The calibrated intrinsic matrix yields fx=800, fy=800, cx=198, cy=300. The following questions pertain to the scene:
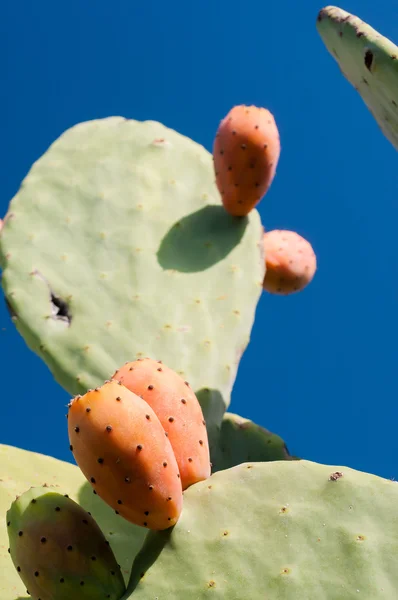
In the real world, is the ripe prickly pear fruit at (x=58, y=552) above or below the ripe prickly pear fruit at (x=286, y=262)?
below

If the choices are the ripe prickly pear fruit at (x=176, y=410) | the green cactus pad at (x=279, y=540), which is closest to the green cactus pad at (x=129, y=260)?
the ripe prickly pear fruit at (x=176, y=410)

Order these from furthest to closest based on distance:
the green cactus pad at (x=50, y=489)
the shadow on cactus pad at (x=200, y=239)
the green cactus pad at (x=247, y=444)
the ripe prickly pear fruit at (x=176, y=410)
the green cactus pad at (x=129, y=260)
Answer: the green cactus pad at (x=247, y=444) → the shadow on cactus pad at (x=200, y=239) → the green cactus pad at (x=129, y=260) → the green cactus pad at (x=50, y=489) → the ripe prickly pear fruit at (x=176, y=410)

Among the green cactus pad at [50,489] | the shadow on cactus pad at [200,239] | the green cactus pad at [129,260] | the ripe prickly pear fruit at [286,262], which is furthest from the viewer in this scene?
the ripe prickly pear fruit at [286,262]

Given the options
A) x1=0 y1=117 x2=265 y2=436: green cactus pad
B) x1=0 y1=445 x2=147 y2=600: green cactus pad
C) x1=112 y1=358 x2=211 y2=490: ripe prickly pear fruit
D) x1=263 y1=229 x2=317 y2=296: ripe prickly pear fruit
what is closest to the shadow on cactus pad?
x1=0 y1=117 x2=265 y2=436: green cactus pad

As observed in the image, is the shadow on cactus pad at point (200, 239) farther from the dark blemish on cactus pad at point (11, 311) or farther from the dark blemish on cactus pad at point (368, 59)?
the dark blemish on cactus pad at point (368, 59)

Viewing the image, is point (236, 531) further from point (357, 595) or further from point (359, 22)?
point (359, 22)

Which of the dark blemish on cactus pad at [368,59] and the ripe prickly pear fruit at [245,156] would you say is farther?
the ripe prickly pear fruit at [245,156]

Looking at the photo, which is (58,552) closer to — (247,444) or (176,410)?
(176,410)
